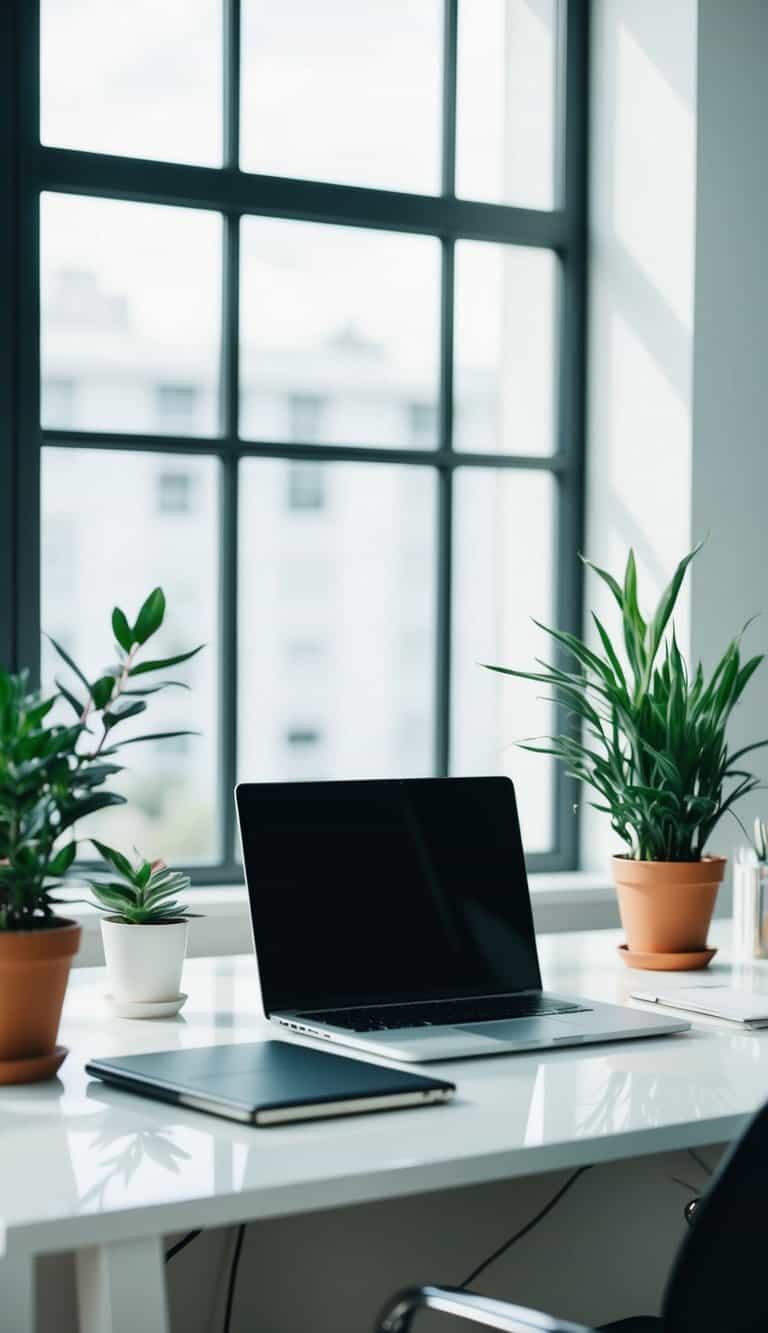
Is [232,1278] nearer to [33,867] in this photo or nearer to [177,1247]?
[177,1247]

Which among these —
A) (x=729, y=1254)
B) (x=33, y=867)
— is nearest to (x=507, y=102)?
(x=33, y=867)

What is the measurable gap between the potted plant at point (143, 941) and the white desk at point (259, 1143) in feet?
0.22

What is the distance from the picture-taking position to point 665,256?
3.75 metres

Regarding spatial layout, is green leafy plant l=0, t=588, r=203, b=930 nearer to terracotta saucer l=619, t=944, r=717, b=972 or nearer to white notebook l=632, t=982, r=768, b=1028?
white notebook l=632, t=982, r=768, b=1028

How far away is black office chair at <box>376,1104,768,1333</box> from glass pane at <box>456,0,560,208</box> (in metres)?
2.92

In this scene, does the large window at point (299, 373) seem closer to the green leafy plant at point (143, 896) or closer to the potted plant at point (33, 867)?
the green leafy plant at point (143, 896)

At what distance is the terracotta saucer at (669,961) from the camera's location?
2566 millimetres

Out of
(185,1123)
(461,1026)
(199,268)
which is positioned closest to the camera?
(185,1123)

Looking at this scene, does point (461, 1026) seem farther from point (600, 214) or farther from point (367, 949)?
point (600, 214)

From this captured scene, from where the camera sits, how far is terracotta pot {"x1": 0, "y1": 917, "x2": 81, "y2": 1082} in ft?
5.80

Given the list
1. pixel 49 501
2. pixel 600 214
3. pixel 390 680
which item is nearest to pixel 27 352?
pixel 49 501

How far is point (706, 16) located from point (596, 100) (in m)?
0.36

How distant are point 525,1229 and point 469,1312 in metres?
1.04

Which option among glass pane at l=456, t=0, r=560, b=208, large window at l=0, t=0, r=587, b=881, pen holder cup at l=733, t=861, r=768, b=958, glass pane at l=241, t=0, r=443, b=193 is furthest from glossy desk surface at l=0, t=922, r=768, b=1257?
glass pane at l=456, t=0, r=560, b=208
